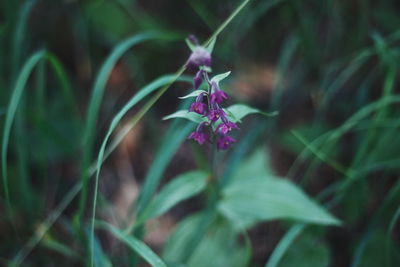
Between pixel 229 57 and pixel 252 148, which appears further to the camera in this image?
pixel 229 57

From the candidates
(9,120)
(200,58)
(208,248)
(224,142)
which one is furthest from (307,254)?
(9,120)

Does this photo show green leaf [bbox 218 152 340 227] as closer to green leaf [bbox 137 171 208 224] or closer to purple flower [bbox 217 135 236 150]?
green leaf [bbox 137 171 208 224]

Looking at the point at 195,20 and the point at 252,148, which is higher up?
the point at 195,20

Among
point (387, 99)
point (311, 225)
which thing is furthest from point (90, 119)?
point (387, 99)

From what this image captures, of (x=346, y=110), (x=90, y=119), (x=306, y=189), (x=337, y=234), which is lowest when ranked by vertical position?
(x=337, y=234)

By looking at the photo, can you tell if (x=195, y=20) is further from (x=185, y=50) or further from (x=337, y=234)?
(x=337, y=234)

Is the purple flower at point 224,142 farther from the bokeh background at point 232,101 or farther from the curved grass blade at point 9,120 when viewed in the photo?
the curved grass blade at point 9,120

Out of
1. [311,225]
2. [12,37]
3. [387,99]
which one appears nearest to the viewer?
[387,99]

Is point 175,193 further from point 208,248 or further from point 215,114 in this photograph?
point 215,114
